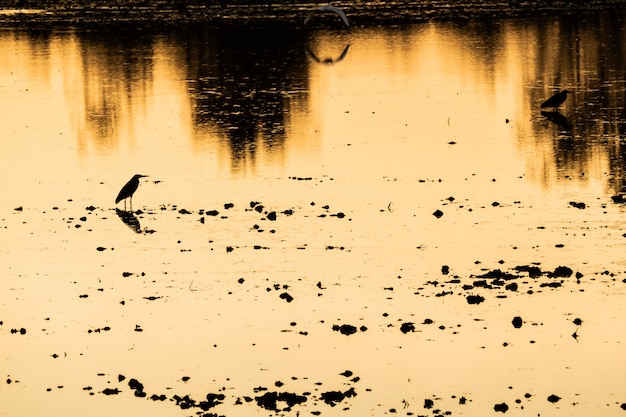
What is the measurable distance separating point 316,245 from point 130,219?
362 cm

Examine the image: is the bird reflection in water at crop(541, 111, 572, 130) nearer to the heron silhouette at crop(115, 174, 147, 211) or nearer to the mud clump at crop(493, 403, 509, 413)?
the heron silhouette at crop(115, 174, 147, 211)

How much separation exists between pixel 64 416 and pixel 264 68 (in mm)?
29325

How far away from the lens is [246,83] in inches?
1497

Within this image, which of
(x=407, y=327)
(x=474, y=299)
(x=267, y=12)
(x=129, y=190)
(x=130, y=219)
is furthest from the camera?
(x=267, y=12)

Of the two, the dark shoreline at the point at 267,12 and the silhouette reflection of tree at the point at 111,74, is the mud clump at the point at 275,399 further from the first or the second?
the dark shoreline at the point at 267,12

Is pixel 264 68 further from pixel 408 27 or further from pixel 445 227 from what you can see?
pixel 445 227

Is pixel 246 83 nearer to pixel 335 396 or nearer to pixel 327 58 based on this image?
pixel 327 58

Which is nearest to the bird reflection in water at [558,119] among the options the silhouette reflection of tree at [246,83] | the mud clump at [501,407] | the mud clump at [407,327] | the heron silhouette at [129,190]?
the silhouette reflection of tree at [246,83]

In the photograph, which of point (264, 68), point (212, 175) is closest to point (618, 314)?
point (212, 175)

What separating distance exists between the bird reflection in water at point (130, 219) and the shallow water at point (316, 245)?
0.07 meters

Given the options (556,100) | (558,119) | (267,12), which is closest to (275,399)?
(558,119)

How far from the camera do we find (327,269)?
59.0 feet

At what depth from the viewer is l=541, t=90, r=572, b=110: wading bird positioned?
31.2m

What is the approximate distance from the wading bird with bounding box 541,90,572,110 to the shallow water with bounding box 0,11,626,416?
0.58 meters
